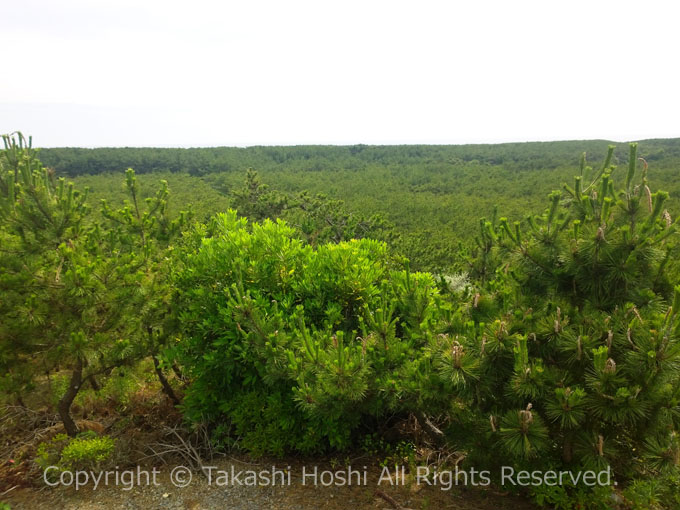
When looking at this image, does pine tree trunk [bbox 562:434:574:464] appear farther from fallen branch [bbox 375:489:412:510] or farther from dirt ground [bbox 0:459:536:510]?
fallen branch [bbox 375:489:412:510]

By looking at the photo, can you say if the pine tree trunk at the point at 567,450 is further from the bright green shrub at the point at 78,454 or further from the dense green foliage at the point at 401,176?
the dense green foliage at the point at 401,176

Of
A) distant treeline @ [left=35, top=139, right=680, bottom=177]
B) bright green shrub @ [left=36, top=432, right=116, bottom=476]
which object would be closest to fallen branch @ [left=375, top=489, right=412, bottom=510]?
bright green shrub @ [left=36, top=432, right=116, bottom=476]

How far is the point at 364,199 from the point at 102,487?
29.5 m

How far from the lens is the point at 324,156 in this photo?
68.8m

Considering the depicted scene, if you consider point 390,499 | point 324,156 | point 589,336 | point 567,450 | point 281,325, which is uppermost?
point 324,156

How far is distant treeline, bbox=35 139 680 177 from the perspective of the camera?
49312 millimetres

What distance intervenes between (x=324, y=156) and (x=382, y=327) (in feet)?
222

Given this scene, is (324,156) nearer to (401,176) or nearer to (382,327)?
(401,176)

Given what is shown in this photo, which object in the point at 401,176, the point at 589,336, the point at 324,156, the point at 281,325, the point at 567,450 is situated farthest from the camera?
the point at 324,156

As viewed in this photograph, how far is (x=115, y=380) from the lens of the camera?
5496 mm

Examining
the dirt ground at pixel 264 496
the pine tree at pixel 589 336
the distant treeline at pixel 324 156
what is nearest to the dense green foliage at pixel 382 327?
the pine tree at pixel 589 336

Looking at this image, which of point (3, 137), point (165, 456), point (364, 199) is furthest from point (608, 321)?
point (364, 199)

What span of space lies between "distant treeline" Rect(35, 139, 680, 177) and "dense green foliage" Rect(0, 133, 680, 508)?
4709cm

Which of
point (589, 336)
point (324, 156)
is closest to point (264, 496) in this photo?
point (589, 336)
